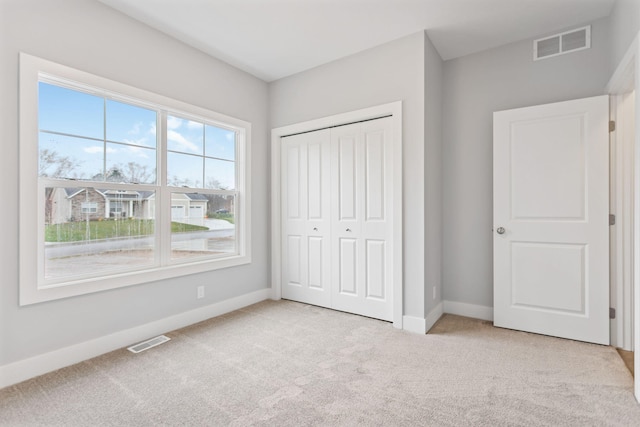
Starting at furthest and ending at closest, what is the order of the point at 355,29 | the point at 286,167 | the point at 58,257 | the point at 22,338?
the point at 286,167, the point at 355,29, the point at 58,257, the point at 22,338

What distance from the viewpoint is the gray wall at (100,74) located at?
203cm

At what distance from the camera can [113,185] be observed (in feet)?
8.63

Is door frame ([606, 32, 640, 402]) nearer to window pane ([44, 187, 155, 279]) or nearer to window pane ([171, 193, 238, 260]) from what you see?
window pane ([171, 193, 238, 260])

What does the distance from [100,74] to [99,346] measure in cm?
213

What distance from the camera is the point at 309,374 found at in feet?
7.06

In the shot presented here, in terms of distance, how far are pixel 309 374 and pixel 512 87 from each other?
322 cm

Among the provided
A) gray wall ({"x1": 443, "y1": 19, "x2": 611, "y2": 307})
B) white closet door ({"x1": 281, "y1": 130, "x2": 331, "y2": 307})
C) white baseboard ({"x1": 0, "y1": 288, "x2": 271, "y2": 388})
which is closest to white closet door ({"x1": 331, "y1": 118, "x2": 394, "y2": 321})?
white closet door ({"x1": 281, "y1": 130, "x2": 331, "y2": 307})

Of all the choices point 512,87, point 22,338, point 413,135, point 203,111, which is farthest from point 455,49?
point 22,338

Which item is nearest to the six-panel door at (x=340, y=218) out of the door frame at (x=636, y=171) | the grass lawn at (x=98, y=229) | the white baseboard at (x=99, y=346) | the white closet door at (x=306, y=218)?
the white closet door at (x=306, y=218)

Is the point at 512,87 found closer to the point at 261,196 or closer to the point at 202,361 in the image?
the point at 261,196

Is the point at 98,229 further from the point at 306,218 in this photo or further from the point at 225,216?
the point at 306,218

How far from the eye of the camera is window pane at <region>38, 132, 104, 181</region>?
7.42 ft

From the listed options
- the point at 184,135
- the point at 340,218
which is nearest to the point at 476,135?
the point at 340,218

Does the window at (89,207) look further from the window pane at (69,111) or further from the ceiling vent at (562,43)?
the ceiling vent at (562,43)
